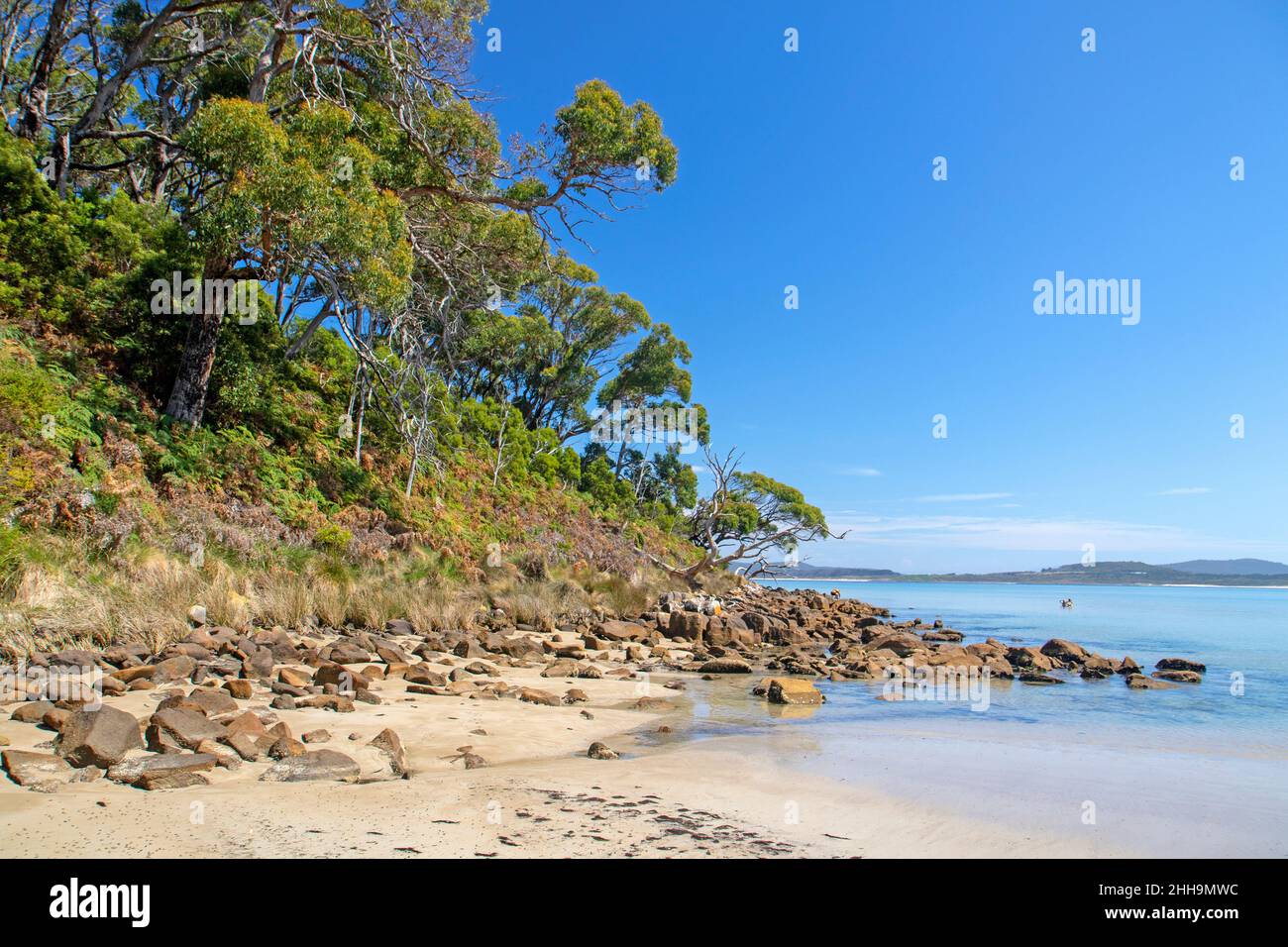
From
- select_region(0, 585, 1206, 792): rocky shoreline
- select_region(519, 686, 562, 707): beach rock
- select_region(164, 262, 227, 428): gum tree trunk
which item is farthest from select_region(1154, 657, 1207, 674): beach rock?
select_region(164, 262, 227, 428): gum tree trunk

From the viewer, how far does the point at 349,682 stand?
6973 millimetres

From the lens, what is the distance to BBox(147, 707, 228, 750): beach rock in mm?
4426

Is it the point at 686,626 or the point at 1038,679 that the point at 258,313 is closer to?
the point at 686,626

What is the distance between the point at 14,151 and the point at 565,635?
12.9 meters

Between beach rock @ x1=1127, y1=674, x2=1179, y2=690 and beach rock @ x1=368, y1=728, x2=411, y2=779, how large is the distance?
12494 mm

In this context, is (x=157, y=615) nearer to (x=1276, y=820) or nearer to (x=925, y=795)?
(x=925, y=795)

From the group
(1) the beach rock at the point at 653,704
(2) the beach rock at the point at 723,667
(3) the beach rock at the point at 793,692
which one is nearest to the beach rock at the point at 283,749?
(1) the beach rock at the point at 653,704

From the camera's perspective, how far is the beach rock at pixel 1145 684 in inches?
481

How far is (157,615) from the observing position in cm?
744

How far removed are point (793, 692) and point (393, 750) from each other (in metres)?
5.80

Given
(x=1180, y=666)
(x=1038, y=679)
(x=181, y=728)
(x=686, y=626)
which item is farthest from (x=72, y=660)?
(x=1180, y=666)

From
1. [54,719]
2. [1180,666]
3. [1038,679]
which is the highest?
[54,719]

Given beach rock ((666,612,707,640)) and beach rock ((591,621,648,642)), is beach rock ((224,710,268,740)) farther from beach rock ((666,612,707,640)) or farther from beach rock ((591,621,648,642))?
beach rock ((666,612,707,640))

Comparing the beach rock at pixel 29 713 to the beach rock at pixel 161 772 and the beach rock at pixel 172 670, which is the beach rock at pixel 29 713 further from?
the beach rock at pixel 172 670
